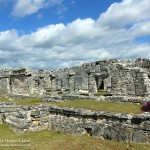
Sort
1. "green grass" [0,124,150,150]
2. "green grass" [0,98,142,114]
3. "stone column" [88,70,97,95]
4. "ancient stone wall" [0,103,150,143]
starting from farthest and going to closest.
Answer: "stone column" [88,70,97,95], "green grass" [0,98,142,114], "ancient stone wall" [0,103,150,143], "green grass" [0,124,150,150]

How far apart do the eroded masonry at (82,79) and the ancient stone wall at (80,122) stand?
28.2 ft

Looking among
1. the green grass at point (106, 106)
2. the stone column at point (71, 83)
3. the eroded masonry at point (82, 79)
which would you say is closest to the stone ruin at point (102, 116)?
the eroded masonry at point (82, 79)

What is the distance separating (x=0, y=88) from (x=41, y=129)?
2777 centimetres

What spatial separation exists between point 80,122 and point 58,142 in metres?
2.80

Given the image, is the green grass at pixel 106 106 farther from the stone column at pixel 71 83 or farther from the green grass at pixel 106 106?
the stone column at pixel 71 83

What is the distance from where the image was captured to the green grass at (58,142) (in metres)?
15.2

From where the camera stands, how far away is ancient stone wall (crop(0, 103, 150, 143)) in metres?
15.6

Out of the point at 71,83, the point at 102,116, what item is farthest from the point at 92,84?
the point at 102,116

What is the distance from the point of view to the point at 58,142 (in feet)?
53.9

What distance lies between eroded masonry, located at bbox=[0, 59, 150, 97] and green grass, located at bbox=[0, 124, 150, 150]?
986 centimetres

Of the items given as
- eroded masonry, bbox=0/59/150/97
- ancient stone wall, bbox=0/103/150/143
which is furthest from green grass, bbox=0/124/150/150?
eroded masonry, bbox=0/59/150/97

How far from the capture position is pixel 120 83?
27.2 metres

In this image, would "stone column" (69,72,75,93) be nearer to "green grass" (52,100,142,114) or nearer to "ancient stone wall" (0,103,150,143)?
"green grass" (52,100,142,114)

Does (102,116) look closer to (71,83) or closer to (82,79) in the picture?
(71,83)
